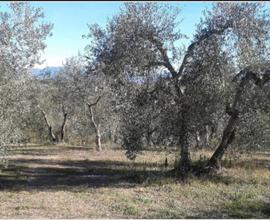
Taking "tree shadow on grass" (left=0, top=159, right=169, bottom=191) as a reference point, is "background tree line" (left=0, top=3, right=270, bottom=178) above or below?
above

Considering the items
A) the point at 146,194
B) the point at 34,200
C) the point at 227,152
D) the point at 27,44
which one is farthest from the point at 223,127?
the point at 27,44

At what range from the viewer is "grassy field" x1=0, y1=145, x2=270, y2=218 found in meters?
14.5

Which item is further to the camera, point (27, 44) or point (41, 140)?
point (41, 140)

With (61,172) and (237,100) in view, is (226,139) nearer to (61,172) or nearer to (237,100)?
(237,100)

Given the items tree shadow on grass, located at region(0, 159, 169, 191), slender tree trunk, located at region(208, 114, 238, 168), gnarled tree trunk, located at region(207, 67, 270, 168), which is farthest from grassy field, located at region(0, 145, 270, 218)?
gnarled tree trunk, located at region(207, 67, 270, 168)

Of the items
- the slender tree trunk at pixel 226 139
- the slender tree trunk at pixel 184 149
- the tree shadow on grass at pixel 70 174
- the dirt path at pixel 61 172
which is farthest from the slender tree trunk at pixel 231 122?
the dirt path at pixel 61 172

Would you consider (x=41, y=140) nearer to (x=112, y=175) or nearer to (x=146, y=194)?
(x=112, y=175)

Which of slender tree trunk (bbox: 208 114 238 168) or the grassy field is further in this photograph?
slender tree trunk (bbox: 208 114 238 168)

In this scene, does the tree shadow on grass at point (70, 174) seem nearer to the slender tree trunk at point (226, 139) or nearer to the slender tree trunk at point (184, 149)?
the slender tree trunk at point (184, 149)

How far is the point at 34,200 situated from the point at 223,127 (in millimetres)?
8606

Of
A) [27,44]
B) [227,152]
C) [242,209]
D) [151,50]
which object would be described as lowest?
[242,209]

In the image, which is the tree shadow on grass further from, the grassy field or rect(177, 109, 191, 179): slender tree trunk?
rect(177, 109, 191, 179): slender tree trunk

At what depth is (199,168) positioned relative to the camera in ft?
68.0

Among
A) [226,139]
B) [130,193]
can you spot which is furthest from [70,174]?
[226,139]
